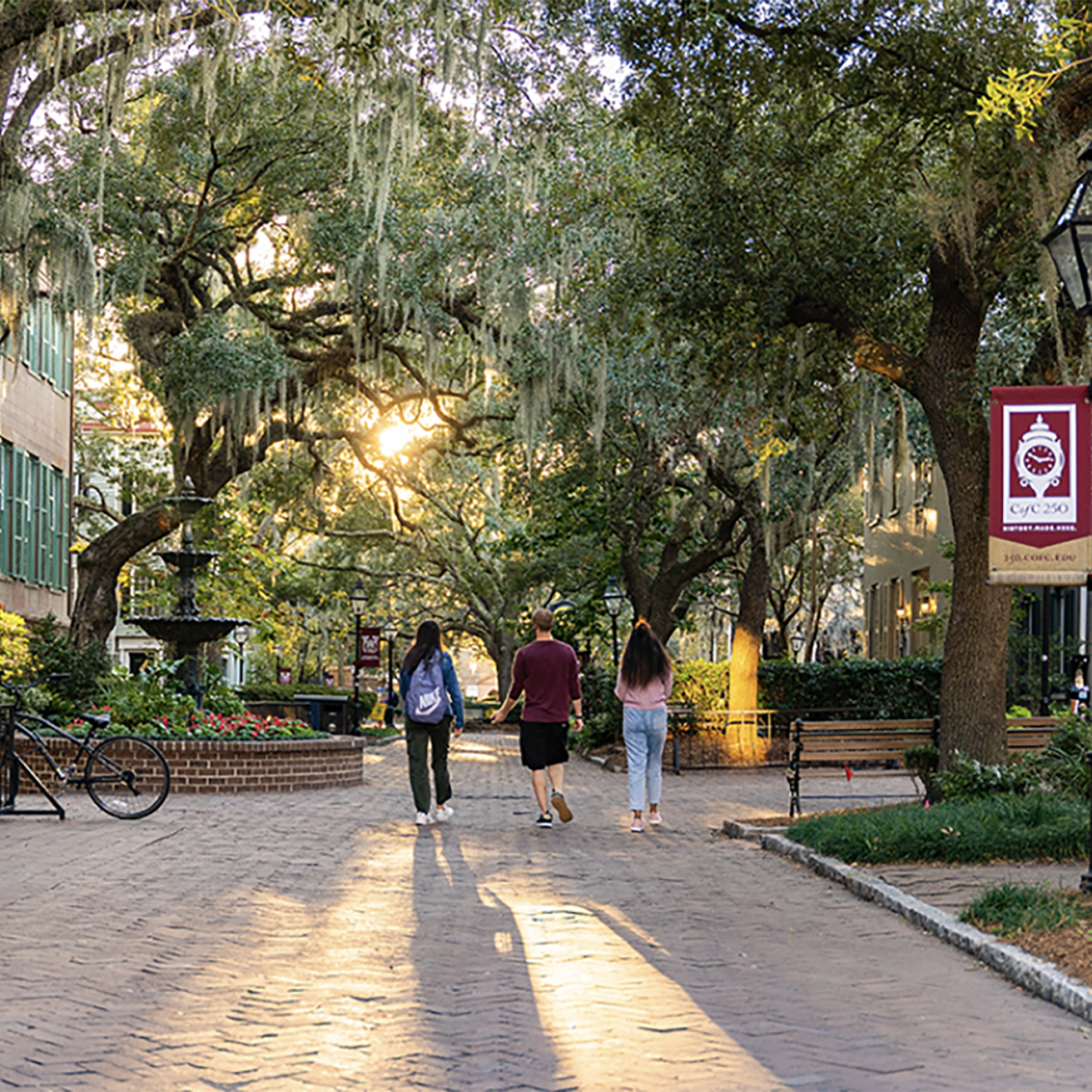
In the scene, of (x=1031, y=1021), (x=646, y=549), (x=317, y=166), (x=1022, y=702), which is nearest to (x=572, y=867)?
(x=1031, y=1021)

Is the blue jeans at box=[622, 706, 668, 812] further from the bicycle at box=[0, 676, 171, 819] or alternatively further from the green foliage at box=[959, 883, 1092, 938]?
the green foliage at box=[959, 883, 1092, 938]

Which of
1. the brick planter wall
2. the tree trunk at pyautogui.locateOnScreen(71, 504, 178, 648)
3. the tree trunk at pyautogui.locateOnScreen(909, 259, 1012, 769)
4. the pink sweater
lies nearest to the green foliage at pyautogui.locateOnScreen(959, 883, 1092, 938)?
the pink sweater

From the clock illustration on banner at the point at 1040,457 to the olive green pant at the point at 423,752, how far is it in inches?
211

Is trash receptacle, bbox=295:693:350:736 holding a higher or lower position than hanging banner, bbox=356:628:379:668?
lower

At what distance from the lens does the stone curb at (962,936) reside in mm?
6270

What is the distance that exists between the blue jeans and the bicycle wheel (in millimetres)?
4188

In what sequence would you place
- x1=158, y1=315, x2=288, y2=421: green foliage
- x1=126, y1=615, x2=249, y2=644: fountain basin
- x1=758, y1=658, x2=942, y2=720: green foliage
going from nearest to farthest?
x1=126, y1=615, x2=249, y2=644: fountain basin, x1=158, y1=315, x2=288, y2=421: green foliage, x1=758, y1=658, x2=942, y2=720: green foliage

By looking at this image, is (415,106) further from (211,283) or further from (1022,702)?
(1022,702)

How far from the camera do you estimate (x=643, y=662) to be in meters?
12.8

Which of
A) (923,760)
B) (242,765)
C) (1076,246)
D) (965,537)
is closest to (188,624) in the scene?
(242,765)

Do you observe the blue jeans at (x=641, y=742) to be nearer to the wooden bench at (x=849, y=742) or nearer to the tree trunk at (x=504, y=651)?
the wooden bench at (x=849, y=742)

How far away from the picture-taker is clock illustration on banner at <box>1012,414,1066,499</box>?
35.4ft

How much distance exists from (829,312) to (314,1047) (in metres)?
10.2

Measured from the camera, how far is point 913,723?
49.5ft
